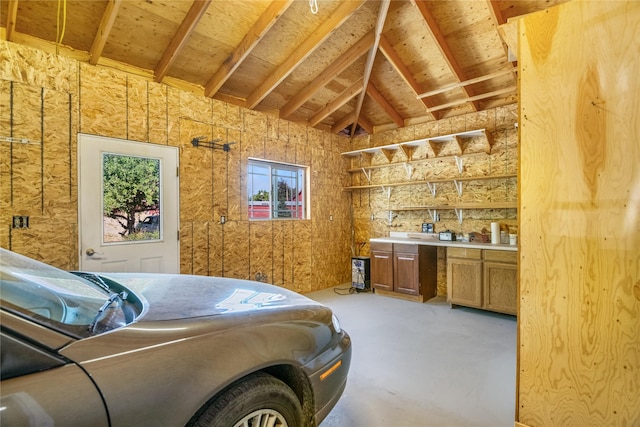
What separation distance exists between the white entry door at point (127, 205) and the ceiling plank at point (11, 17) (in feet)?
3.08

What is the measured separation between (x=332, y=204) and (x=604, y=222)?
14.1 ft

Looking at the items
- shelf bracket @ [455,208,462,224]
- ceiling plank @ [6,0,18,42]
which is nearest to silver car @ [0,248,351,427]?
ceiling plank @ [6,0,18,42]

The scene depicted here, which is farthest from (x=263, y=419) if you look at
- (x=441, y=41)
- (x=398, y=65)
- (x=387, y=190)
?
(x=387, y=190)

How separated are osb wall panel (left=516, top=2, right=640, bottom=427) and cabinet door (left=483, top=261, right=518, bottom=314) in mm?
2305

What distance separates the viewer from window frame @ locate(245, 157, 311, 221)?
4422 mm

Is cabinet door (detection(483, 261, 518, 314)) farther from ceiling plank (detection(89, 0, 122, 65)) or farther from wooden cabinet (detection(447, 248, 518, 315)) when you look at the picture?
ceiling plank (detection(89, 0, 122, 65))

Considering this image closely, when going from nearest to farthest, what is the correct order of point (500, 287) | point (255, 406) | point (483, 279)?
point (255, 406)
point (500, 287)
point (483, 279)

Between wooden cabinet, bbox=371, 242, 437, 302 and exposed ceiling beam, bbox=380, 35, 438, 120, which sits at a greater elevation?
exposed ceiling beam, bbox=380, 35, 438, 120

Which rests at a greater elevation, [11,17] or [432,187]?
[11,17]

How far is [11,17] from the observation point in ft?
8.06

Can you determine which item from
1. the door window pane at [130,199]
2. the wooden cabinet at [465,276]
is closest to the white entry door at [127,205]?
the door window pane at [130,199]

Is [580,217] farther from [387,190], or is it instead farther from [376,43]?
[387,190]

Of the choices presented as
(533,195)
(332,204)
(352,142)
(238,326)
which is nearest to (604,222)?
(533,195)

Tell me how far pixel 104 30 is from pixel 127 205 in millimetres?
1673
